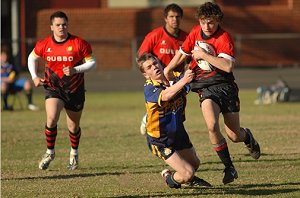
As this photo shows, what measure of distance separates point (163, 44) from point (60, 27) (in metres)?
2.20

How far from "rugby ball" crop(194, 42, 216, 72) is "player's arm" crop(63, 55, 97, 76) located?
5.42ft

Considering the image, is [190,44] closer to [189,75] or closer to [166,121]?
[166,121]

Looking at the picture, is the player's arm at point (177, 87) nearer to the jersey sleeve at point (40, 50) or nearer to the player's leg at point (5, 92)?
the jersey sleeve at point (40, 50)

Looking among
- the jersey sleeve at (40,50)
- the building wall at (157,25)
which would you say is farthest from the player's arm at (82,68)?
the building wall at (157,25)

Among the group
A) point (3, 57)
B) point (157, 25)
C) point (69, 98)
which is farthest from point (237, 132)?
point (157, 25)

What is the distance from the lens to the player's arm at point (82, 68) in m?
10.9

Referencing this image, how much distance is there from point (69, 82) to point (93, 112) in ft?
29.5

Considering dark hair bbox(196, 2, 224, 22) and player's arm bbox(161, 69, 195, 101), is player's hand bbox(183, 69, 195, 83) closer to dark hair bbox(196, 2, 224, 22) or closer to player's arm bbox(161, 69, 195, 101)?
player's arm bbox(161, 69, 195, 101)

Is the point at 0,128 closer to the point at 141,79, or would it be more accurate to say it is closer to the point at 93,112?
the point at 93,112

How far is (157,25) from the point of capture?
31062mm

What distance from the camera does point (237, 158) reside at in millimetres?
11875

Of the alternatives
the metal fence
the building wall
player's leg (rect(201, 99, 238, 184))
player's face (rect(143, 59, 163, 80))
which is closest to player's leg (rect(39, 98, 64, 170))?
player's leg (rect(201, 99, 238, 184))

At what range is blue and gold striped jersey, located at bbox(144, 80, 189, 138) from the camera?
29.1 feet

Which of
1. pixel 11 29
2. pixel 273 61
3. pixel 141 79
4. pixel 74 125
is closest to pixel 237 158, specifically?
pixel 74 125
